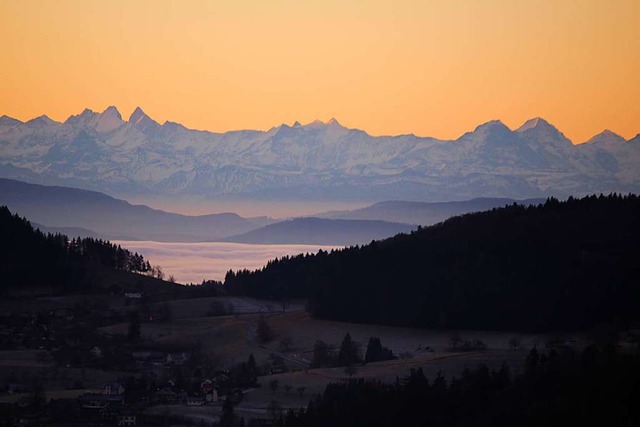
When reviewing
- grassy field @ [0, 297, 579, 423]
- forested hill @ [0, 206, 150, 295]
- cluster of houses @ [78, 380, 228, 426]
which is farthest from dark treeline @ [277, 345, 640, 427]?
forested hill @ [0, 206, 150, 295]

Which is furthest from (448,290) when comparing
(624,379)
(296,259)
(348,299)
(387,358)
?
(624,379)

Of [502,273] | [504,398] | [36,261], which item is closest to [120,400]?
[504,398]

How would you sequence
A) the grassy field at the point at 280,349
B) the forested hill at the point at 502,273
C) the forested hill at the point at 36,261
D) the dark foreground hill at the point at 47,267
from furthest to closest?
the forested hill at the point at 36,261 → the dark foreground hill at the point at 47,267 → the forested hill at the point at 502,273 → the grassy field at the point at 280,349

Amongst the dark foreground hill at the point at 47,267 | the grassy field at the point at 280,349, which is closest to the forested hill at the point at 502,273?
the grassy field at the point at 280,349

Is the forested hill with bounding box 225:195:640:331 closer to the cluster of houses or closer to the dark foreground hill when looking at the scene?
the dark foreground hill

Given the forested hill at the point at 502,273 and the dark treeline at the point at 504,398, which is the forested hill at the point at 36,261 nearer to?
the forested hill at the point at 502,273

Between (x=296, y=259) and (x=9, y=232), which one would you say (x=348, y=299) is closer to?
(x=296, y=259)
